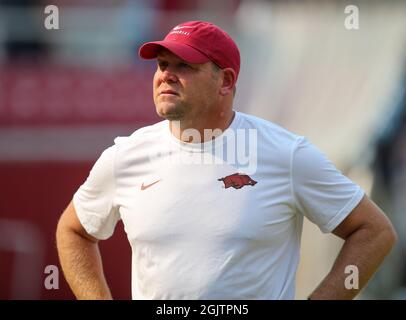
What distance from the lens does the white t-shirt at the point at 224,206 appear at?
4.04m

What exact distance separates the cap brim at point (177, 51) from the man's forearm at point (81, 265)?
0.84 m

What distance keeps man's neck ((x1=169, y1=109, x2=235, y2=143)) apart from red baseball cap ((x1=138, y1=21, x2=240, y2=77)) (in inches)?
8.9

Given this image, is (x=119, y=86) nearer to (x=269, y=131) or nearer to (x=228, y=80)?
(x=228, y=80)

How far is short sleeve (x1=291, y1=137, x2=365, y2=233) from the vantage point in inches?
163

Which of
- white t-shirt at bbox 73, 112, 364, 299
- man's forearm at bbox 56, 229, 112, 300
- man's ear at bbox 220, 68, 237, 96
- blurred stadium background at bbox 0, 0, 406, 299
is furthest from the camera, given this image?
blurred stadium background at bbox 0, 0, 406, 299

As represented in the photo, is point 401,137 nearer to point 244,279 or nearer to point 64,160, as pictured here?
point 64,160

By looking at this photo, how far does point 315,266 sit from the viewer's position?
27.3 feet

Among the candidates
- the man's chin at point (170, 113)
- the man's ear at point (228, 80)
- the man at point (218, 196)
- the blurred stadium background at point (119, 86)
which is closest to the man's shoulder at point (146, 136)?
the man at point (218, 196)

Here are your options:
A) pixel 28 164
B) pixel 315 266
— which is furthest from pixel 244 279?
pixel 28 164

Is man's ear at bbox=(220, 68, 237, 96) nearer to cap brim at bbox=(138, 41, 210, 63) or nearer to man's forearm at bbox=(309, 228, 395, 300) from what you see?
cap brim at bbox=(138, 41, 210, 63)

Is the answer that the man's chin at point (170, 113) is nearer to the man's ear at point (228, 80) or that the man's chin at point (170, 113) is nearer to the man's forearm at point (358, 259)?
the man's ear at point (228, 80)

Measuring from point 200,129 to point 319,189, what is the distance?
1.70ft

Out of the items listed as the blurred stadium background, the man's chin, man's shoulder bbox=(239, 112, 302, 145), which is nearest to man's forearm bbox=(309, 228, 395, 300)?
man's shoulder bbox=(239, 112, 302, 145)

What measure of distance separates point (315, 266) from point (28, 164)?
3472 mm
